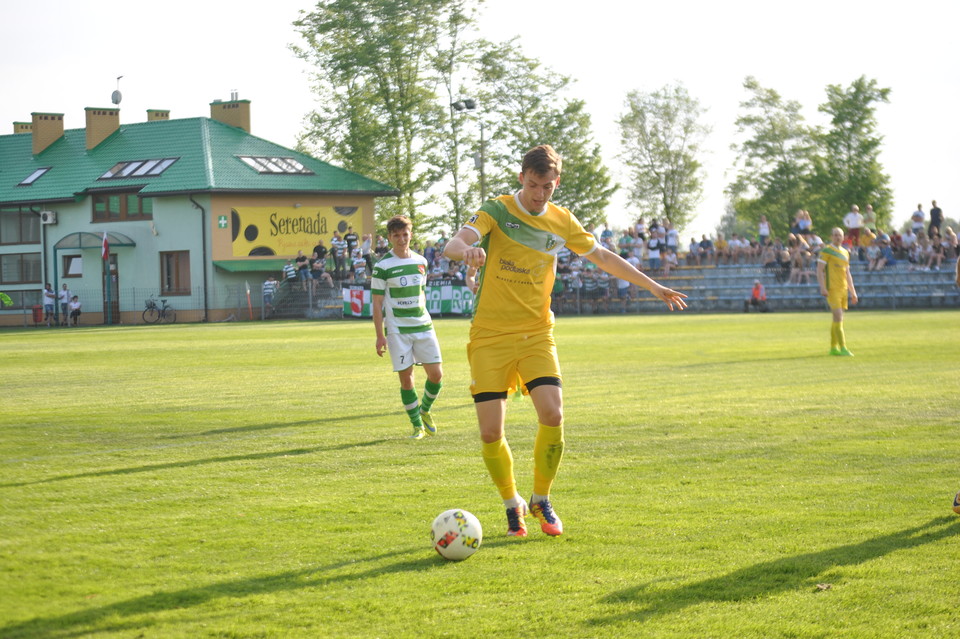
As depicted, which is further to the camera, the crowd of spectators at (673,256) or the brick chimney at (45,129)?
the brick chimney at (45,129)

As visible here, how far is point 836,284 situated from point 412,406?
11878 mm

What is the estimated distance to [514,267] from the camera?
6.68 m

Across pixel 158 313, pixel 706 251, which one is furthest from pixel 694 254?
pixel 158 313

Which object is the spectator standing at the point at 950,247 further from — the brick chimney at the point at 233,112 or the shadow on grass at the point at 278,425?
the brick chimney at the point at 233,112

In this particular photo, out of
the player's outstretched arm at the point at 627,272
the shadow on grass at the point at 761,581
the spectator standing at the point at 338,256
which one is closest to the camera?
the shadow on grass at the point at 761,581

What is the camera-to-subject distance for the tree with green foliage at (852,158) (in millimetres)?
69000

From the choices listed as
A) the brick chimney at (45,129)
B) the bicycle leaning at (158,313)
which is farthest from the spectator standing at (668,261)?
the brick chimney at (45,129)

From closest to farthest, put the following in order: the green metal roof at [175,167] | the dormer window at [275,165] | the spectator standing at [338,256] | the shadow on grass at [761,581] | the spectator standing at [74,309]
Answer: the shadow on grass at [761,581]
the spectator standing at [338,256]
the spectator standing at [74,309]
the green metal roof at [175,167]
the dormer window at [275,165]

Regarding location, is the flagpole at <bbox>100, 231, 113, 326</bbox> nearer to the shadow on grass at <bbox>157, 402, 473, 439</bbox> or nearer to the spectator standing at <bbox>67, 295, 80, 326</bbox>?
the spectator standing at <bbox>67, 295, 80, 326</bbox>

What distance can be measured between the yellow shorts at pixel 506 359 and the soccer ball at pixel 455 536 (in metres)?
0.95

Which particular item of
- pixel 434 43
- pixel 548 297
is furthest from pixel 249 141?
pixel 548 297

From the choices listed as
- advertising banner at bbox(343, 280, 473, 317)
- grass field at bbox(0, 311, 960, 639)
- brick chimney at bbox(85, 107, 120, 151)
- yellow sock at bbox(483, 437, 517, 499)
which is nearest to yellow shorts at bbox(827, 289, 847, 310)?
grass field at bbox(0, 311, 960, 639)

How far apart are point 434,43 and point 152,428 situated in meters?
53.1

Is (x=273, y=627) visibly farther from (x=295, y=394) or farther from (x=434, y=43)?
(x=434, y=43)
